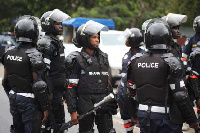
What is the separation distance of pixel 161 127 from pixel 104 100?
3.23ft

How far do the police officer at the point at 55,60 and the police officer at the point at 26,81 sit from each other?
Answer: 41.8 inches

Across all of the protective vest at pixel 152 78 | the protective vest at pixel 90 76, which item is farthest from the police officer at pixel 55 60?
the protective vest at pixel 152 78

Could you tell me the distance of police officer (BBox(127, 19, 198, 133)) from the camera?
15.3ft

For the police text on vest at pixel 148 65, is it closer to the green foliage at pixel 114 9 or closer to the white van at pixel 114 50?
the white van at pixel 114 50

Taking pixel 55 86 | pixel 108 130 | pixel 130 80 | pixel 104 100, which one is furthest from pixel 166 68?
pixel 55 86

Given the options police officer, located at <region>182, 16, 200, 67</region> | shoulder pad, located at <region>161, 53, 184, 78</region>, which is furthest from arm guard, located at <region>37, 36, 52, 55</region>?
police officer, located at <region>182, 16, 200, 67</region>

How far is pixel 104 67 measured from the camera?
19.4 ft

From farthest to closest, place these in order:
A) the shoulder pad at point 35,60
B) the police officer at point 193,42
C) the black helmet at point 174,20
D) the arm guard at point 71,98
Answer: the police officer at point 193,42 < the black helmet at point 174,20 < the arm guard at point 71,98 < the shoulder pad at point 35,60

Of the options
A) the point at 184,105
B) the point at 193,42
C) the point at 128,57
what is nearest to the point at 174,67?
the point at 184,105

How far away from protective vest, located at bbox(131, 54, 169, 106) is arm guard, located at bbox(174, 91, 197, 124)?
0.17m

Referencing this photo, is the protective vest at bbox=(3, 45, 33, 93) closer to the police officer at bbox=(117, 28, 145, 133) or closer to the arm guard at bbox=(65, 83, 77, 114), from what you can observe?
the arm guard at bbox=(65, 83, 77, 114)

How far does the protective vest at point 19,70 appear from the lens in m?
5.37

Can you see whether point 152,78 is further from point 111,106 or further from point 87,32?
point 87,32

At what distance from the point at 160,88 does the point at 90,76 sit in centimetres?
134
